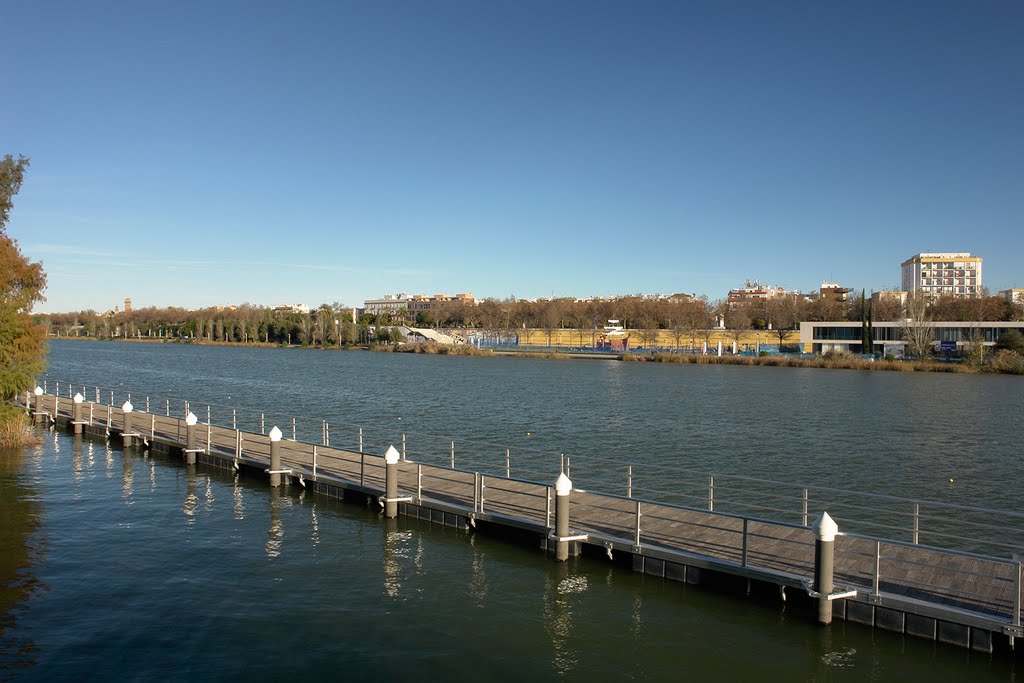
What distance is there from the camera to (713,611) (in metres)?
12.1

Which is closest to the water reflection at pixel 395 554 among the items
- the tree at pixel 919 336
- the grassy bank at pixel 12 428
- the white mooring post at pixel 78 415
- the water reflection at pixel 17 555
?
the water reflection at pixel 17 555

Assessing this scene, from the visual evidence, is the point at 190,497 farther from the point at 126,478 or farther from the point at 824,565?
the point at 824,565

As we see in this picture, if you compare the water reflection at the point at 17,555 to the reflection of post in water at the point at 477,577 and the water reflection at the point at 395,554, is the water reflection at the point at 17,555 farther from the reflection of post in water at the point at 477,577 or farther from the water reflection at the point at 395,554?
the reflection of post in water at the point at 477,577

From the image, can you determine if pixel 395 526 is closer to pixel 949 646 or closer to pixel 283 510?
pixel 283 510

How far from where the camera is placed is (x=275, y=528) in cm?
1708

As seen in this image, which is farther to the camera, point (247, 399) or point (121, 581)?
point (247, 399)

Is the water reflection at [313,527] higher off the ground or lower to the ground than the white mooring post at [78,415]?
lower

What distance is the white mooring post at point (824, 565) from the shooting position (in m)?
10.9

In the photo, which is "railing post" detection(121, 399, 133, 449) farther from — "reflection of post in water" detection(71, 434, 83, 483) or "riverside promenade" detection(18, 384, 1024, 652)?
"riverside promenade" detection(18, 384, 1024, 652)

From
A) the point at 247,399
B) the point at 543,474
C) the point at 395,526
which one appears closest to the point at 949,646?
the point at 395,526

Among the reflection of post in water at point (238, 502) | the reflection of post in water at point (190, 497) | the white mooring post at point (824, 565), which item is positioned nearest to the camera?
the white mooring post at point (824, 565)

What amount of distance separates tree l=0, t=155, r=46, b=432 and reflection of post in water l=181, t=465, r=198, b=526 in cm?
906

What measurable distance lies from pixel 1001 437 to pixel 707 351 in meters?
92.1

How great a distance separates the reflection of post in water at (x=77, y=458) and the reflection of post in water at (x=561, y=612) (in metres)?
16.0
